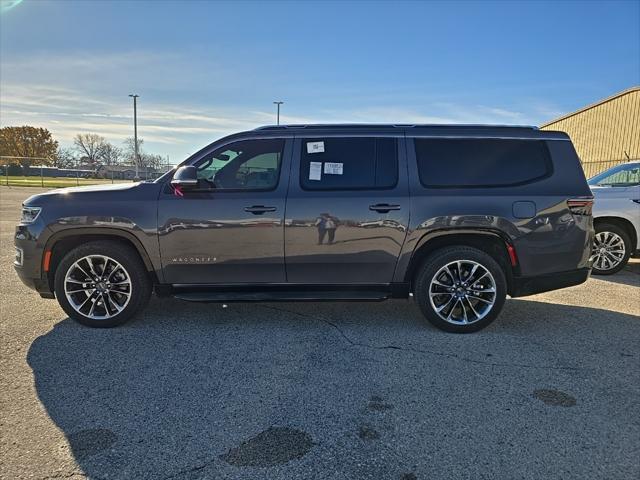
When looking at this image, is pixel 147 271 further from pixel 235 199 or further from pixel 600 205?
pixel 600 205

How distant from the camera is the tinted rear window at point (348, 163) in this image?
455 cm

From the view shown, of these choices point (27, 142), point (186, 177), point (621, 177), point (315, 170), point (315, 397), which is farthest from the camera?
point (27, 142)

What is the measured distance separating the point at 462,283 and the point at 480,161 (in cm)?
123

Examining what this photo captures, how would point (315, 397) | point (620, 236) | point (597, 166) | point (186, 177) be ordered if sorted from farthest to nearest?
point (597, 166)
point (620, 236)
point (186, 177)
point (315, 397)


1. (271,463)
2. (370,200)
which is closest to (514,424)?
(271,463)

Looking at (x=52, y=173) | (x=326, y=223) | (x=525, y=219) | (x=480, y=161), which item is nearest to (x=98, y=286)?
(x=326, y=223)

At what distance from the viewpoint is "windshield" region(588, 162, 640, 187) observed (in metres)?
7.73

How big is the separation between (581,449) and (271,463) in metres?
1.77

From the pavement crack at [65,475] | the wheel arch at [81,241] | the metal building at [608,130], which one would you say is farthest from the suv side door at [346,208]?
the metal building at [608,130]

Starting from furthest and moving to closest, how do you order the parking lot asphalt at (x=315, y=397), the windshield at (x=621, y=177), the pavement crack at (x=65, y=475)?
the windshield at (x=621, y=177)
the parking lot asphalt at (x=315, y=397)
the pavement crack at (x=65, y=475)

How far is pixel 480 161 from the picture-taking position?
463 cm

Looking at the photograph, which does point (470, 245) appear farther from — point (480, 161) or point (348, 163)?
point (348, 163)

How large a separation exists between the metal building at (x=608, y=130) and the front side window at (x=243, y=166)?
18.2 meters

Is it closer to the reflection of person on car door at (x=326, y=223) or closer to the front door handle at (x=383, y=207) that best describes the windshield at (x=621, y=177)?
the front door handle at (x=383, y=207)
